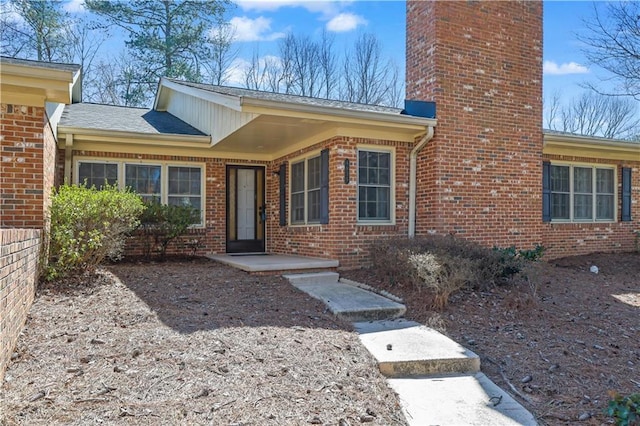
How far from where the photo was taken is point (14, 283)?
11.7ft

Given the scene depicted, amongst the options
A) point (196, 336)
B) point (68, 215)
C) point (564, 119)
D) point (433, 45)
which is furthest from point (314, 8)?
point (564, 119)

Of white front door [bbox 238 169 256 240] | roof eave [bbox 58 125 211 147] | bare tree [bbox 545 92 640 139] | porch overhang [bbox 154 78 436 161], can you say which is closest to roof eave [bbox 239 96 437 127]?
porch overhang [bbox 154 78 436 161]

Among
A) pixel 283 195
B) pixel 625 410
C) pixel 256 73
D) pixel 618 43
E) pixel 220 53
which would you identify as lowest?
pixel 625 410

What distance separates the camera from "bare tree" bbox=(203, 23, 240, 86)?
20.0 meters

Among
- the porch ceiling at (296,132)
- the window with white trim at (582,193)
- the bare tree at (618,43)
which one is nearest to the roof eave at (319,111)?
the porch ceiling at (296,132)

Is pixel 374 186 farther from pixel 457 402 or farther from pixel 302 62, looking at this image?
pixel 302 62

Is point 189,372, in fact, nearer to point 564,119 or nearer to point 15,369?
point 15,369

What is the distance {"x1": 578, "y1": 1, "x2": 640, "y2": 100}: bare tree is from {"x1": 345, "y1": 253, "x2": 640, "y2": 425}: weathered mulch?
5.85m

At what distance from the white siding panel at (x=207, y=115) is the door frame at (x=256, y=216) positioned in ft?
3.65

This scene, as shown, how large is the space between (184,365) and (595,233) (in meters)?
10.1

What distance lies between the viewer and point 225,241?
32.3ft

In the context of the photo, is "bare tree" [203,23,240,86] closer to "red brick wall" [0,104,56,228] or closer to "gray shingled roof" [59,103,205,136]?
"gray shingled roof" [59,103,205,136]

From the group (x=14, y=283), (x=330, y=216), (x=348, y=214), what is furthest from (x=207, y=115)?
(x=14, y=283)

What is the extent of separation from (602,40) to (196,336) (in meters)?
11.4
